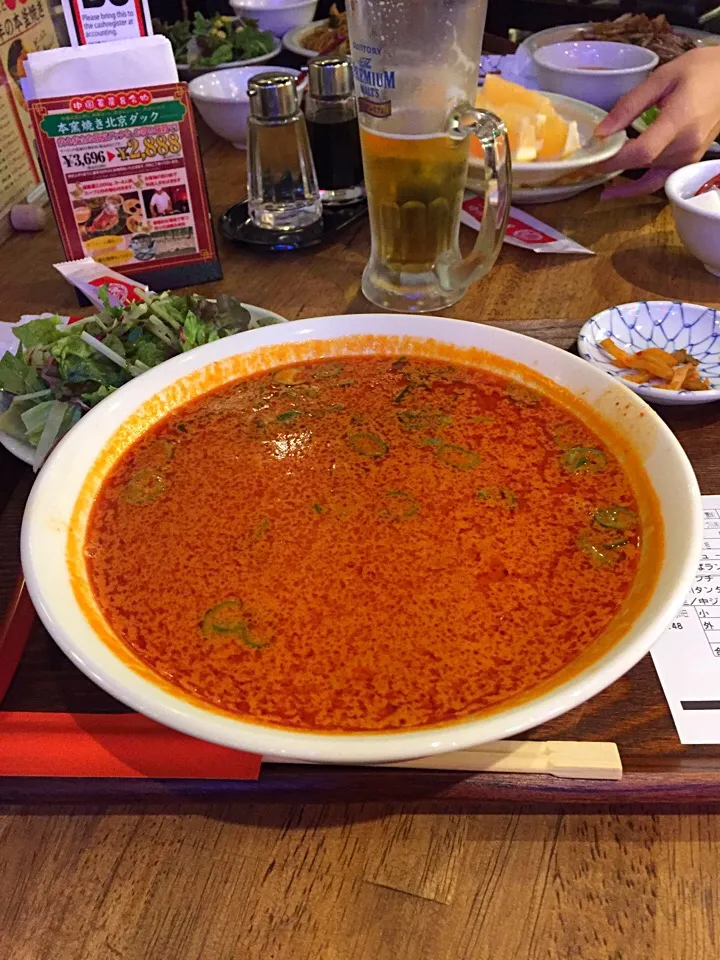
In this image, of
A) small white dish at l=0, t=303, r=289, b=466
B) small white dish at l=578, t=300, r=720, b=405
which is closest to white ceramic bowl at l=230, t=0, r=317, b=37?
small white dish at l=0, t=303, r=289, b=466

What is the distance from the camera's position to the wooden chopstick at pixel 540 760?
34.8 inches

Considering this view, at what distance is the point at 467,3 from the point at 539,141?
0.81 meters

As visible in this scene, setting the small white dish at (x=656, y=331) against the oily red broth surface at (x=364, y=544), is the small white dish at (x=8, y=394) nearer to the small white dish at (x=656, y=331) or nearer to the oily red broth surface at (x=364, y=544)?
the oily red broth surface at (x=364, y=544)

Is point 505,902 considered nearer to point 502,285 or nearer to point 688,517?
point 688,517

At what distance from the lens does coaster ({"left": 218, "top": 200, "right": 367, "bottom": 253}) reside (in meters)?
2.20

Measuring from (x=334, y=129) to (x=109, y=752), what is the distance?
2.03 meters

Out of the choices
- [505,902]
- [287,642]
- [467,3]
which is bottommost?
[505,902]

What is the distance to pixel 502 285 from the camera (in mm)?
2031

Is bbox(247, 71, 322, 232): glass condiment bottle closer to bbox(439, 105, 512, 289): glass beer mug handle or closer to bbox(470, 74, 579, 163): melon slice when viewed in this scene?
bbox(470, 74, 579, 163): melon slice

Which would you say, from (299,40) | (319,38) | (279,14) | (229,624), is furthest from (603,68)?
(229,624)

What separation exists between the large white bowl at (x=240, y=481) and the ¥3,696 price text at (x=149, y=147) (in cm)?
74

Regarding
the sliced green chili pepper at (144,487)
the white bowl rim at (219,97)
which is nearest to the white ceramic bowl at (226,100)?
the white bowl rim at (219,97)

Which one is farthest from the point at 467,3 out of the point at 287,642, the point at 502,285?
the point at 287,642

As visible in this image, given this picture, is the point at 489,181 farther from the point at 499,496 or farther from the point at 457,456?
the point at 499,496
